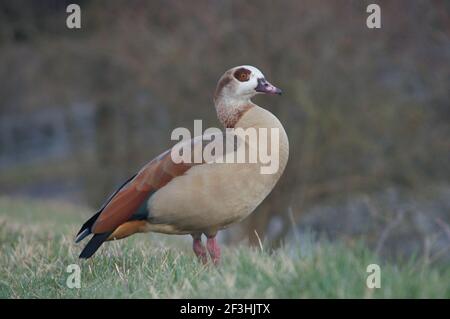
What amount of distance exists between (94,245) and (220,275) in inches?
51.6

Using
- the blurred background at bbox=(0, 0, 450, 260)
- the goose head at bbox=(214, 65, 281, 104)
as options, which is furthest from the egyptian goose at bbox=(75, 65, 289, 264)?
the blurred background at bbox=(0, 0, 450, 260)

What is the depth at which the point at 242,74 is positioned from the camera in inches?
222

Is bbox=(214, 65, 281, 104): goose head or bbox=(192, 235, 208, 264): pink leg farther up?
bbox=(214, 65, 281, 104): goose head

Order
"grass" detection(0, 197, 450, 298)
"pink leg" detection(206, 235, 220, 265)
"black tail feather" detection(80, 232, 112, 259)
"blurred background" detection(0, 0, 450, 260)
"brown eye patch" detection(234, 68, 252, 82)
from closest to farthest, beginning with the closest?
1. "grass" detection(0, 197, 450, 298)
2. "black tail feather" detection(80, 232, 112, 259)
3. "pink leg" detection(206, 235, 220, 265)
4. "brown eye patch" detection(234, 68, 252, 82)
5. "blurred background" detection(0, 0, 450, 260)

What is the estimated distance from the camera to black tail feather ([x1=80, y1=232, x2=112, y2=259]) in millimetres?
4980

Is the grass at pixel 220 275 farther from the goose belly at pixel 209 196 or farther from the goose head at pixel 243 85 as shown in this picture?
the goose head at pixel 243 85

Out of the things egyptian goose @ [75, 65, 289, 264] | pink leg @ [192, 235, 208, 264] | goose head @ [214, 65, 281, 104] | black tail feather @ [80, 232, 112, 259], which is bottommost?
pink leg @ [192, 235, 208, 264]

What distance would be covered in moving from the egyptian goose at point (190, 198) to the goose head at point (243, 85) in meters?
0.22

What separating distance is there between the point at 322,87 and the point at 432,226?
11.9 ft

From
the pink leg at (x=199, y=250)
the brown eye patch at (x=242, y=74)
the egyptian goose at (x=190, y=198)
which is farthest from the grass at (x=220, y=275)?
the brown eye patch at (x=242, y=74)

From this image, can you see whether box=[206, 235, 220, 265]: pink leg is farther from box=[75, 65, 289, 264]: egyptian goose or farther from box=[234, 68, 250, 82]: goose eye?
box=[234, 68, 250, 82]: goose eye
